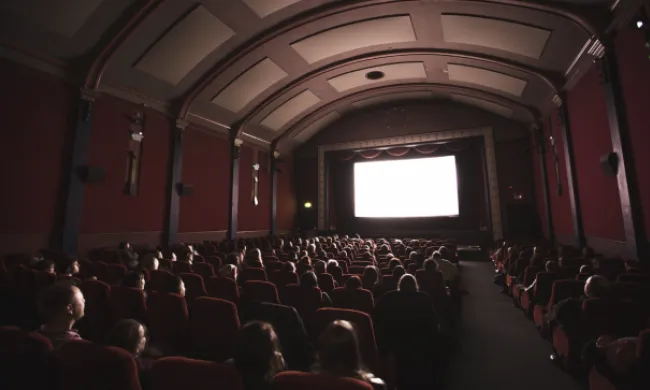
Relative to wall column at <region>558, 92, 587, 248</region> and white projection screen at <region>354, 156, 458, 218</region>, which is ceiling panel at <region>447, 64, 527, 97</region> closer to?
wall column at <region>558, 92, 587, 248</region>

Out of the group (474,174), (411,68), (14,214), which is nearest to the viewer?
(14,214)

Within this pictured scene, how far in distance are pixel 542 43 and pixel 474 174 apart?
324 inches

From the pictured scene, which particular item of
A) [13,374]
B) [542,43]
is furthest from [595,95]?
[13,374]

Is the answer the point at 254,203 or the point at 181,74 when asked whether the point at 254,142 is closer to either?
the point at 254,203

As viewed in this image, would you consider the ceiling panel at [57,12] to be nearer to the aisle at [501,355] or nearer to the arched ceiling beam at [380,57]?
the arched ceiling beam at [380,57]

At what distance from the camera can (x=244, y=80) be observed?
10.6 metres

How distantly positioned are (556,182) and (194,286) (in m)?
11.4

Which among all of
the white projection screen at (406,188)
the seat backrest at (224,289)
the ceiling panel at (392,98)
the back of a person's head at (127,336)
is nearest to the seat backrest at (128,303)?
the seat backrest at (224,289)

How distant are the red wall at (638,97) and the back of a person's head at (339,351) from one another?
6.70m

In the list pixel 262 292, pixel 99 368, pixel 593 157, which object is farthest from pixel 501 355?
pixel 593 157

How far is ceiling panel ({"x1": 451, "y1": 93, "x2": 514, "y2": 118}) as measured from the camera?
1251 centimetres

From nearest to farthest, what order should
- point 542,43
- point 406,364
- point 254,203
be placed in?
point 406,364, point 542,43, point 254,203

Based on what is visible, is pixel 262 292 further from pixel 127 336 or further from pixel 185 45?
pixel 185 45

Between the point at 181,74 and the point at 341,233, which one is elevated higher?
the point at 181,74
